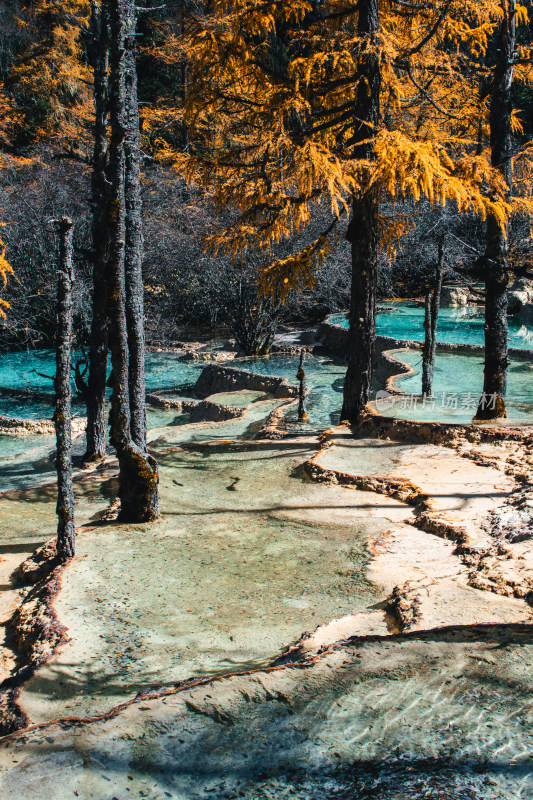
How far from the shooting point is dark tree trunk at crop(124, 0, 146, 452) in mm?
7895

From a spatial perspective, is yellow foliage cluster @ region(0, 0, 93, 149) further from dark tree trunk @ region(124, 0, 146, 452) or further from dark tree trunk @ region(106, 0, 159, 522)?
dark tree trunk @ region(106, 0, 159, 522)

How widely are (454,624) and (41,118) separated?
37.7 metres

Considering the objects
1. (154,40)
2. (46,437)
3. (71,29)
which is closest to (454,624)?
(46,437)

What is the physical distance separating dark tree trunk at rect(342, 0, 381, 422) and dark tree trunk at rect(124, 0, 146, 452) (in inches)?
146

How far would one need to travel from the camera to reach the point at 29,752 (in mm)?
3209

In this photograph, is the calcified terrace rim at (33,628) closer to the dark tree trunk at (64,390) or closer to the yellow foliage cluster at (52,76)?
the dark tree trunk at (64,390)

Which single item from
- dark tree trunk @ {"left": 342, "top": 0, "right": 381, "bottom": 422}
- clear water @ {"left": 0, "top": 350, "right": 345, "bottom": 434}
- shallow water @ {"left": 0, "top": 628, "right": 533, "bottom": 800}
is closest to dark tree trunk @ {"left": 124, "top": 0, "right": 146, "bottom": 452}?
dark tree trunk @ {"left": 342, "top": 0, "right": 381, "bottom": 422}

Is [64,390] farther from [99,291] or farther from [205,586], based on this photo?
[99,291]

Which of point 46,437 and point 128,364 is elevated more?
point 128,364

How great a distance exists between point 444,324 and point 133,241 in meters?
23.3

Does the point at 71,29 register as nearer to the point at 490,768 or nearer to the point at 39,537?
the point at 39,537

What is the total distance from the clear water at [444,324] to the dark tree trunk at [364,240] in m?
14.0

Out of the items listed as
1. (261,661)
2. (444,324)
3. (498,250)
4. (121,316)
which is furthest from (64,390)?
(444,324)

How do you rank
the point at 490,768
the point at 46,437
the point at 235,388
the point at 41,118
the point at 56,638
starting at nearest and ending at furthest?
1. the point at 490,768
2. the point at 56,638
3. the point at 46,437
4. the point at 235,388
5. the point at 41,118
